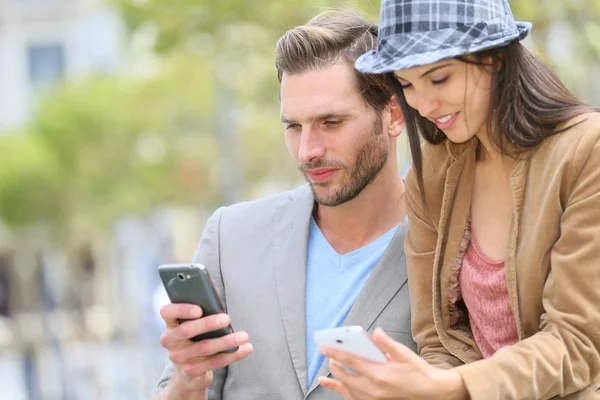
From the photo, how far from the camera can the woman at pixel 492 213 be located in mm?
2768

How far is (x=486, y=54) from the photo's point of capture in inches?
116

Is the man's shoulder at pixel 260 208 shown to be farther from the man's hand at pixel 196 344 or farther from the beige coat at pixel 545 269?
the beige coat at pixel 545 269

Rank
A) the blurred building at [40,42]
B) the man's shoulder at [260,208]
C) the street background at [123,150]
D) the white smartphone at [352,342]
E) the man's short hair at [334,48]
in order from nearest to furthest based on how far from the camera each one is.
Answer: the white smartphone at [352,342], the man's short hair at [334,48], the man's shoulder at [260,208], the street background at [123,150], the blurred building at [40,42]

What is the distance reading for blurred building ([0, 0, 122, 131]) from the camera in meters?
44.3

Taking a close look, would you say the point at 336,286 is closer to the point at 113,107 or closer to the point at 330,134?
the point at 330,134

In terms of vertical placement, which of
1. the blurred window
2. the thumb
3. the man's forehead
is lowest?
the blurred window

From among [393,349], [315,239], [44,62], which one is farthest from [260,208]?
[44,62]

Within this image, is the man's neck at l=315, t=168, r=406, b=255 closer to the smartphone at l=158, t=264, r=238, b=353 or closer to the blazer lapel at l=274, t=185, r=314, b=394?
the blazer lapel at l=274, t=185, r=314, b=394

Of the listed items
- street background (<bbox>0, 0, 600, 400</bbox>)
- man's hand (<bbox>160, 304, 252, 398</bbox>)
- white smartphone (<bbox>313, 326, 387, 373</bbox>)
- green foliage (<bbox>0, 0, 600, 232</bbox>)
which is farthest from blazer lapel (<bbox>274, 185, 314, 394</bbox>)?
green foliage (<bbox>0, 0, 600, 232</bbox>)

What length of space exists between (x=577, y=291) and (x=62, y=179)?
27.9 m

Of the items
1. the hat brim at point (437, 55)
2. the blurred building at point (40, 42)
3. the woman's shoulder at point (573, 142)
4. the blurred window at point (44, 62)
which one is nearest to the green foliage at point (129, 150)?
the blurred building at point (40, 42)

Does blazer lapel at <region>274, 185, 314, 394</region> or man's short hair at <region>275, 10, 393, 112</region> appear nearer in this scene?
blazer lapel at <region>274, 185, 314, 394</region>

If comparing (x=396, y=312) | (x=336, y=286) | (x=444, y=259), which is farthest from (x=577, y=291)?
(x=336, y=286)

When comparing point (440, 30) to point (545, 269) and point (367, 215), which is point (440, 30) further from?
point (367, 215)
